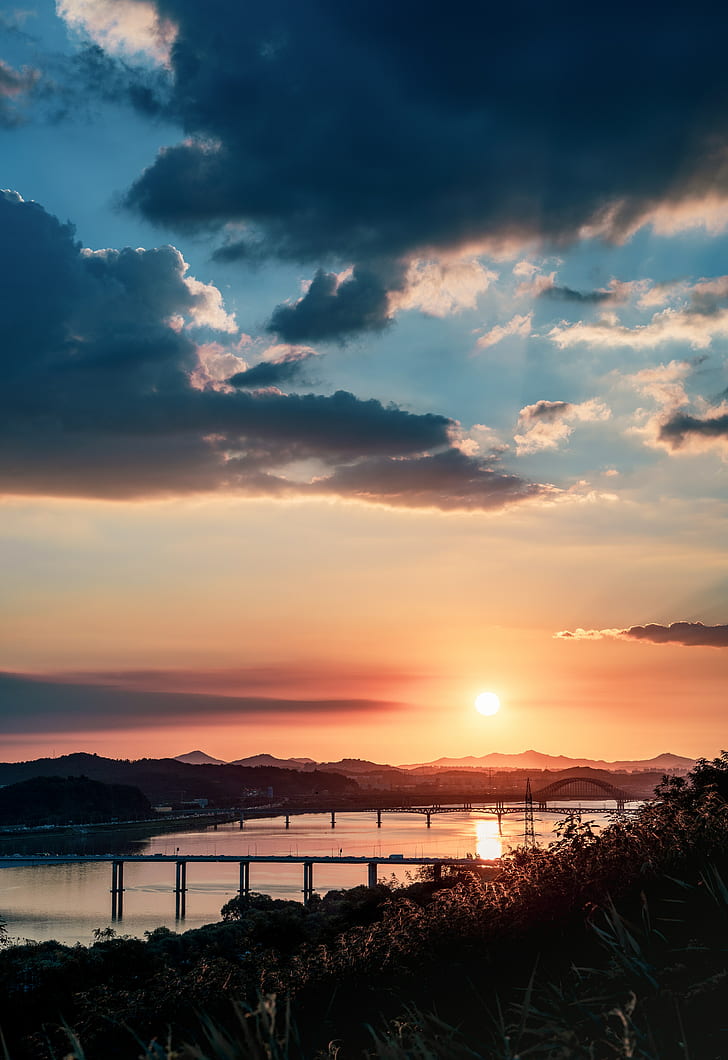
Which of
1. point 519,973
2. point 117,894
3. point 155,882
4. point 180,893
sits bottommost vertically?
point 155,882

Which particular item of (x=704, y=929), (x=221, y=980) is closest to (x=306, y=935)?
(x=221, y=980)

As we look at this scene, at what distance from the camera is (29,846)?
618 feet

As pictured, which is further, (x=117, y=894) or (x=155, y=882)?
(x=155, y=882)

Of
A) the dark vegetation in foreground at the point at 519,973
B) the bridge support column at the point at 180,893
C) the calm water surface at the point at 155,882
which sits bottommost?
the calm water surface at the point at 155,882

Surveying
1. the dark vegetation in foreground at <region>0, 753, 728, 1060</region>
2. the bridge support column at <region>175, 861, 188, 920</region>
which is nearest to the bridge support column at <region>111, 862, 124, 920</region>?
the bridge support column at <region>175, 861, 188, 920</region>

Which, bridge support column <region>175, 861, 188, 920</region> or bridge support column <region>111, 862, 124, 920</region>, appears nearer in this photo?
bridge support column <region>175, 861, 188, 920</region>

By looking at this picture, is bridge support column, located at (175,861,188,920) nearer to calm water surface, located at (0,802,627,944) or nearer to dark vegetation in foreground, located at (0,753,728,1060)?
calm water surface, located at (0,802,627,944)

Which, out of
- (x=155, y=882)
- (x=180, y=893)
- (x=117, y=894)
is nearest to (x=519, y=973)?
(x=180, y=893)

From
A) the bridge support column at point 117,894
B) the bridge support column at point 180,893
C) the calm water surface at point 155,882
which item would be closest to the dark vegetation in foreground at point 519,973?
the calm water surface at point 155,882

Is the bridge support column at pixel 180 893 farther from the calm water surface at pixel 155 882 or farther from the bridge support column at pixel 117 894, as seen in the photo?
the bridge support column at pixel 117 894

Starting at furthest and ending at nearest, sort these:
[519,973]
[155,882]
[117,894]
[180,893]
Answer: [155,882] < [117,894] < [180,893] < [519,973]

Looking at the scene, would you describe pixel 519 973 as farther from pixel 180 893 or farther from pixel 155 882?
pixel 155 882

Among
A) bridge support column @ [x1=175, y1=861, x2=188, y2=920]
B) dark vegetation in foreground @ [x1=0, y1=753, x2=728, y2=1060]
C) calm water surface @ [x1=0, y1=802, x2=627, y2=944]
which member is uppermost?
dark vegetation in foreground @ [x1=0, y1=753, x2=728, y2=1060]

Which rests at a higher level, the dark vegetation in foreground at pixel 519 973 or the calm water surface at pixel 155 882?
the dark vegetation in foreground at pixel 519 973
